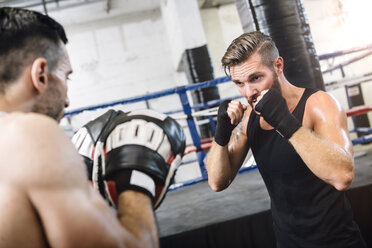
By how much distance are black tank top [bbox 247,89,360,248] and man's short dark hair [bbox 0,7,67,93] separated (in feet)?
3.32

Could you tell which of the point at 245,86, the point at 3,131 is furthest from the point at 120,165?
the point at 245,86

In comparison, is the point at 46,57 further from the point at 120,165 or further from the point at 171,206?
the point at 171,206

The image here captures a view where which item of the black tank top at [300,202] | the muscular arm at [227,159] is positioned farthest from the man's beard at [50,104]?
the black tank top at [300,202]

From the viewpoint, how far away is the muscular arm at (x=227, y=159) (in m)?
1.42

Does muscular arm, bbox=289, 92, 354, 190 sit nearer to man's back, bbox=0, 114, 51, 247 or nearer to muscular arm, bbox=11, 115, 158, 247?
muscular arm, bbox=11, 115, 158, 247

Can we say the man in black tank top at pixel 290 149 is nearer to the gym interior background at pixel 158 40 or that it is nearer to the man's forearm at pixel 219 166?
the man's forearm at pixel 219 166

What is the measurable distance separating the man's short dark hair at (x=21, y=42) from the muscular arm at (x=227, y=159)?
0.91 m

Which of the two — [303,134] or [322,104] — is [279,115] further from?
[322,104]

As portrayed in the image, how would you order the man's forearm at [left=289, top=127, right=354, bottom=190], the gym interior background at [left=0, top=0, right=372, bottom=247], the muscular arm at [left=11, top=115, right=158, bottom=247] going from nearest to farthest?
the muscular arm at [left=11, top=115, right=158, bottom=247], the man's forearm at [left=289, top=127, right=354, bottom=190], the gym interior background at [left=0, top=0, right=372, bottom=247]

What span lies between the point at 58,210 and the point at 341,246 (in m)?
1.16

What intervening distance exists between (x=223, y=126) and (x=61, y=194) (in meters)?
0.91

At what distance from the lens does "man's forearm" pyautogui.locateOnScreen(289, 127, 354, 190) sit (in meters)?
1.10

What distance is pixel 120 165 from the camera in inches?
28.4

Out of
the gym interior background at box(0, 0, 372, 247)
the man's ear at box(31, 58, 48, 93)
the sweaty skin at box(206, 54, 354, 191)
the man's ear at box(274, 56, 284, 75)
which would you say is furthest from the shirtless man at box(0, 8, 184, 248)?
the gym interior background at box(0, 0, 372, 247)
